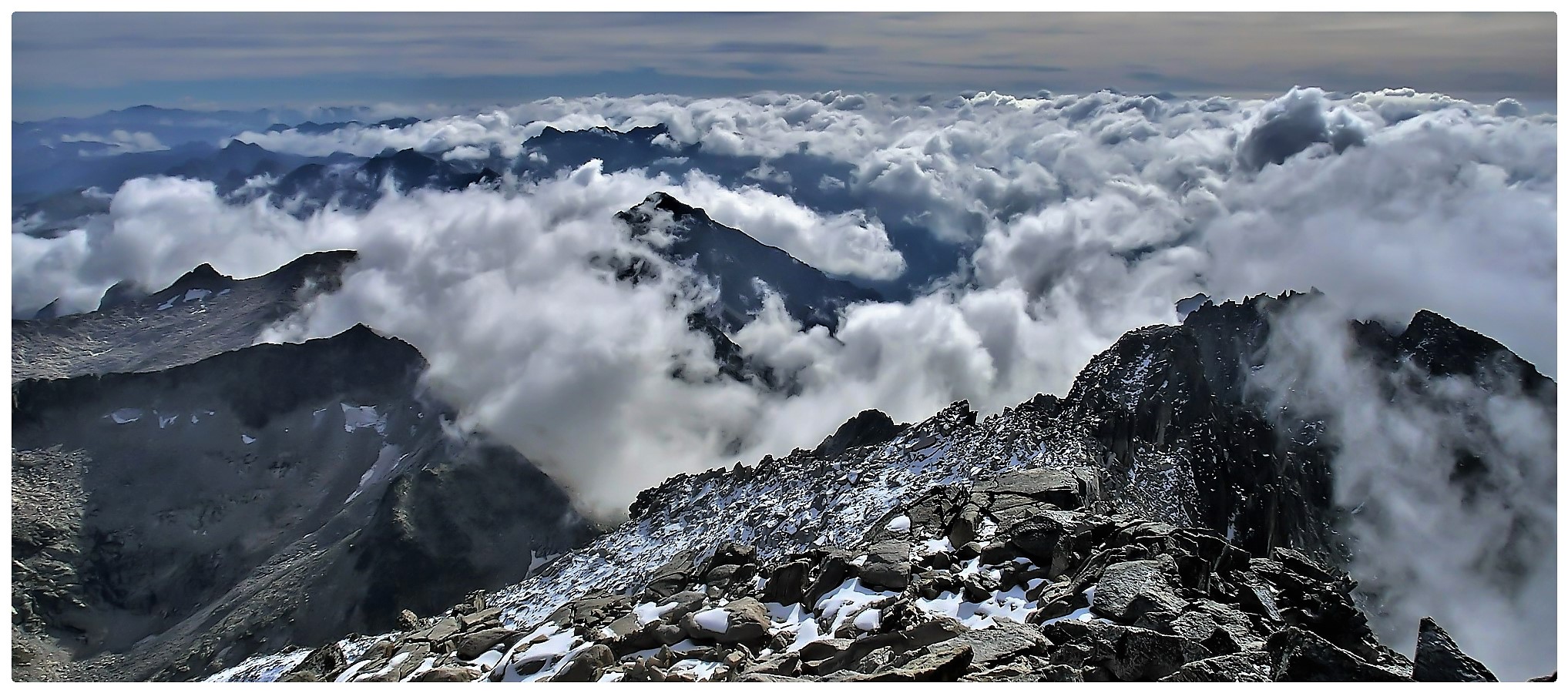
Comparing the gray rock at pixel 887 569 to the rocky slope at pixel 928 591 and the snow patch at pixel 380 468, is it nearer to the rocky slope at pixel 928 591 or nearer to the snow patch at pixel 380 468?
the rocky slope at pixel 928 591

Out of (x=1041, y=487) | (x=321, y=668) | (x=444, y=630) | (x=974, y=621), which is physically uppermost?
(x=1041, y=487)

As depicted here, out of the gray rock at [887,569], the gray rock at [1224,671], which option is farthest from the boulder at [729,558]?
the gray rock at [1224,671]

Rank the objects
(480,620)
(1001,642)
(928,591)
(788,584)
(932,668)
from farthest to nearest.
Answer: (480,620) → (788,584) → (928,591) → (1001,642) → (932,668)

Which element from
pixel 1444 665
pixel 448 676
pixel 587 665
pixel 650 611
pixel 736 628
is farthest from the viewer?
pixel 650 611

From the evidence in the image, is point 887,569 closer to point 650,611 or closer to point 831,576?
point 831,576

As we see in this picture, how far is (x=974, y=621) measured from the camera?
904 inches

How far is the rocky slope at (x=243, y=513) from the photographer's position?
12462 centimetres

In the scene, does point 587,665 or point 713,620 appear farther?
point 713,620

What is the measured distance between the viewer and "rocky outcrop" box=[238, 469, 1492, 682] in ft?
61.9

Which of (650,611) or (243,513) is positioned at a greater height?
(650,611)

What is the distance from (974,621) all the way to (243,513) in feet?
566

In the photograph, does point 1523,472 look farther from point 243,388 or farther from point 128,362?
point 128,362

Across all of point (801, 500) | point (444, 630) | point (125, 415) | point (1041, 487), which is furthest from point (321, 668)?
point (125, 415)

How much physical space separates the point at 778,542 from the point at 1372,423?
13702 cm
